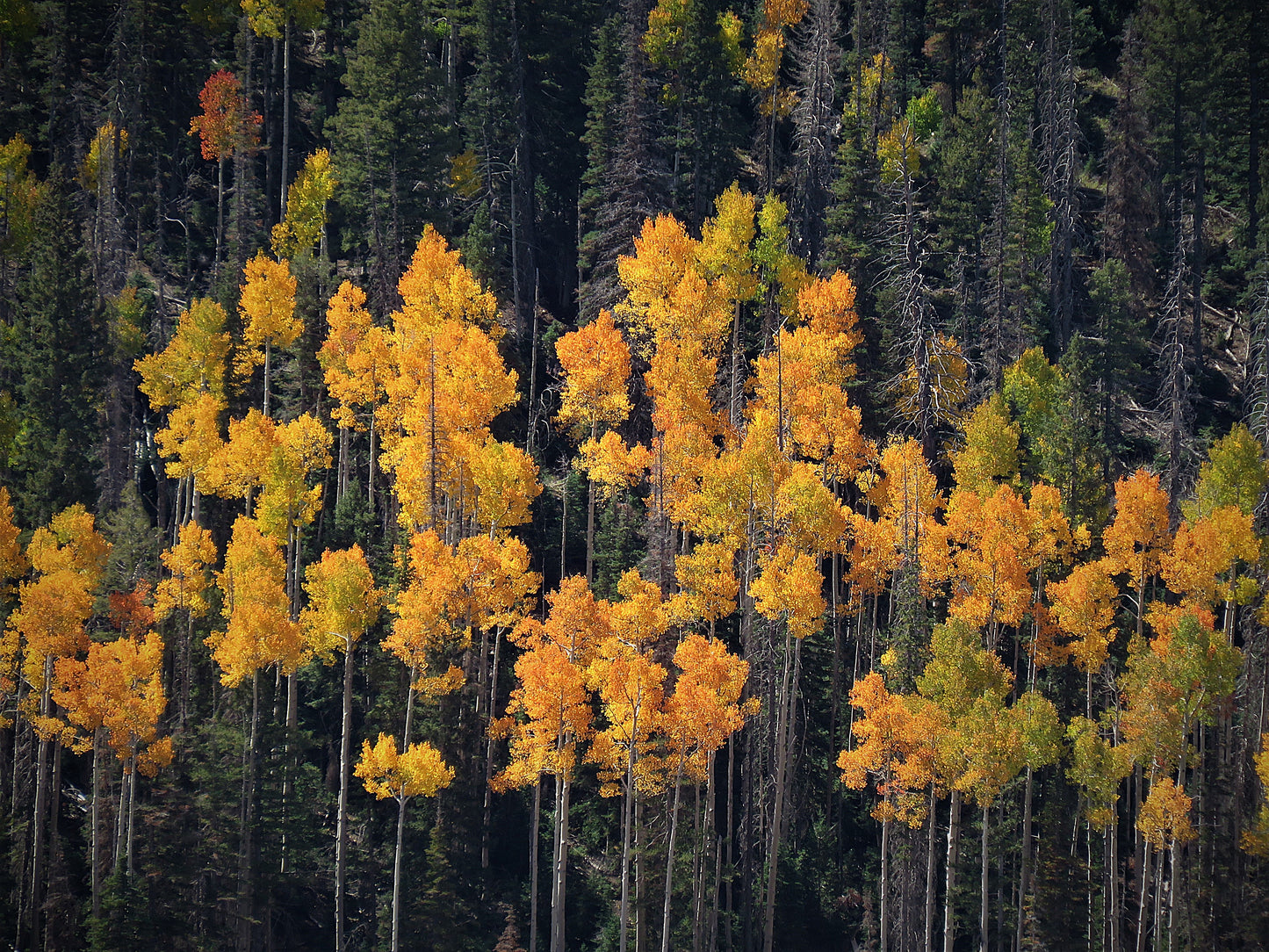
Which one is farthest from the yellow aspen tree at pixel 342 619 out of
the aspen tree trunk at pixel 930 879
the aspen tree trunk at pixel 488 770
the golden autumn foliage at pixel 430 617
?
the aspen tree trunk at pixel 930 879

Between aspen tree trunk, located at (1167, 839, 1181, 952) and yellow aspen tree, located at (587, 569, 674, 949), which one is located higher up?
yellow aspen tree, located at (587, 569, 674, 949)

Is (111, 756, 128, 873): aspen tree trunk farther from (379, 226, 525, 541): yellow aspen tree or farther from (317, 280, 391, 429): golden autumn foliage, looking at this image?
(317, 280, 391, 429): golden autumn foliage

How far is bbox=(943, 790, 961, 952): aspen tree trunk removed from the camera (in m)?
38.5

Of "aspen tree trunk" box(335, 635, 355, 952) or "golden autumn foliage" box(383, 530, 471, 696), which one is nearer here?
"aspen tree trunk" box(335, 635, 355, 952)

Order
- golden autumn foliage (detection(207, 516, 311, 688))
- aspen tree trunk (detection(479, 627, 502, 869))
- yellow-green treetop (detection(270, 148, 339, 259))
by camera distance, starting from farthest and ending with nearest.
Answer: yellow-green treetop (detection(270, 148, 339, 259)), aspen tree trunk (detection(479, 627, 502, 869)), golden autumn foliage (detection(207, 516, 311, 688))

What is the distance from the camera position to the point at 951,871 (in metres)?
39.2

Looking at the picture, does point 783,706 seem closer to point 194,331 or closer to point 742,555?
point 742,555

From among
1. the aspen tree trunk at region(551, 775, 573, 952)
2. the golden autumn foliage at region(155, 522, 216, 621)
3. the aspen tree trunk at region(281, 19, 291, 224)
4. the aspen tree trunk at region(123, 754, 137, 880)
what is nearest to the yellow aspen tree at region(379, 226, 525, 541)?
the golden autumn foliage at region(155, 522, 216, 621)

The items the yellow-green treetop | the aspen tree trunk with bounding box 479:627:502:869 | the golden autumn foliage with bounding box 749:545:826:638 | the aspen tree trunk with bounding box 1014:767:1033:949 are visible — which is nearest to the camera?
the aspen tree trunk with bounding box 1014:767:1033:949

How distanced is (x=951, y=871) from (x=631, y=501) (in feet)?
59.2

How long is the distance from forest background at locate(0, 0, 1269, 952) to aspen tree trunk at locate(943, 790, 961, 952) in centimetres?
31

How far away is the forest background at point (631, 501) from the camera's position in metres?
39.3

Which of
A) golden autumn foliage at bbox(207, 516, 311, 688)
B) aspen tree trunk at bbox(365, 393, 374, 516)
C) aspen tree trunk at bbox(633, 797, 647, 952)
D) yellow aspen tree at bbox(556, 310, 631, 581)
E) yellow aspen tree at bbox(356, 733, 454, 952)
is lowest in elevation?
aspen tree trunk at bbox(633, 797, 647, 952)

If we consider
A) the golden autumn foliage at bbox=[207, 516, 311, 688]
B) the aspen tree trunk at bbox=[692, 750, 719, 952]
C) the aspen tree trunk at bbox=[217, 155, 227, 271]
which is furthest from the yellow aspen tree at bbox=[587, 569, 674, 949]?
the aspen tree trunk at bbox=[217, 155, 227, 271]
